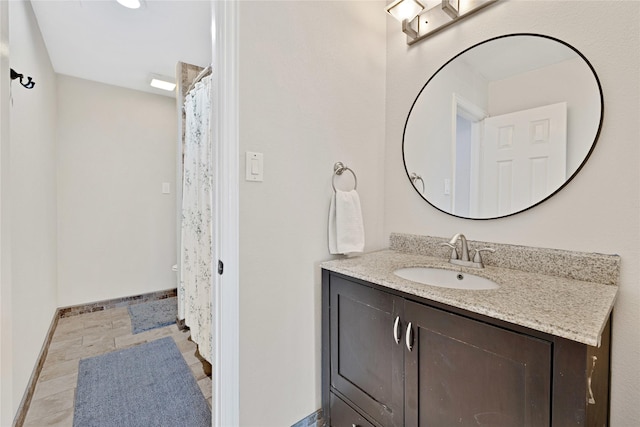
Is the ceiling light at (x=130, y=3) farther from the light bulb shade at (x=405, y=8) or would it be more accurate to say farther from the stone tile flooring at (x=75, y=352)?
the stone tile flooring at (x=75, y=352)

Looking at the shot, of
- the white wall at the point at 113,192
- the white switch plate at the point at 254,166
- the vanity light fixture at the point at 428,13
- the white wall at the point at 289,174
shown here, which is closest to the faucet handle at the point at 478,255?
the white wall at the point at 289,174

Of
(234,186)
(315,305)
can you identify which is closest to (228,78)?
(234,186)

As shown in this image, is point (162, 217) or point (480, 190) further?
point (162, 217)

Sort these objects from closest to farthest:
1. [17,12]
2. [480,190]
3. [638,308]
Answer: [638,308]
[480,190]
[17,12]

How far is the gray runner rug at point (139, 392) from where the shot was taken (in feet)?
4.55

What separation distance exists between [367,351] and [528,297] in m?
0.57

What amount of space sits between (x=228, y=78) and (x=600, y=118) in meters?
1.32

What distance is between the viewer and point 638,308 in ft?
2.97

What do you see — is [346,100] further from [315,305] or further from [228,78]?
[315,305]

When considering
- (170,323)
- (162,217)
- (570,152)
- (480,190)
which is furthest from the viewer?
(162,217)

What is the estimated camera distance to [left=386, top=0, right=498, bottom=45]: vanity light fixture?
1.28m

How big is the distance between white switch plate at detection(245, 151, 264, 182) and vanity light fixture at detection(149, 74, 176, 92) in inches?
83.6

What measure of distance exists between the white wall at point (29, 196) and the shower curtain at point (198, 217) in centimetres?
82

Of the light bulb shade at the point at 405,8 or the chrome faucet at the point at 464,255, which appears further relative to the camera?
the light bulb shade at the point at 405,8
